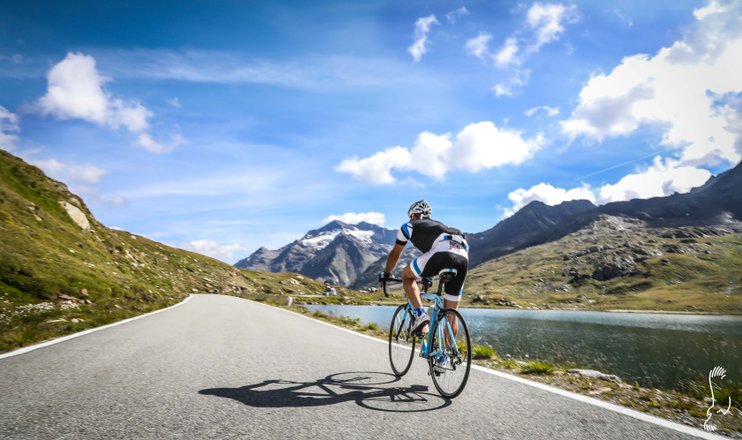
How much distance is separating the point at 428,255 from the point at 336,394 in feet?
8.72

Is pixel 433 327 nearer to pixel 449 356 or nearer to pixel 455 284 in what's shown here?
pixel 449 356

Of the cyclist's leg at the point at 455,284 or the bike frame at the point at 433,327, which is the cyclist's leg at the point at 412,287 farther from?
the cyclist's leg at the point at 455,284

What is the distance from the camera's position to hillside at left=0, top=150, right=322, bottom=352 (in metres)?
13.2

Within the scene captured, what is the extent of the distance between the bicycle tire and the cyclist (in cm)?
42

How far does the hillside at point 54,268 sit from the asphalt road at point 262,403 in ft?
14.7

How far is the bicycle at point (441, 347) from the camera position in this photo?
5.74m

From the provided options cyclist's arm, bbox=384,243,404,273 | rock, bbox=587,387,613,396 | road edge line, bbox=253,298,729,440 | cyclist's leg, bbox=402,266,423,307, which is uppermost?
cyclist's arm, bbox=384,243,404,273

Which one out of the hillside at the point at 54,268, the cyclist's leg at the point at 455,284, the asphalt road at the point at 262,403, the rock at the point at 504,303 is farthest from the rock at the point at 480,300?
the cyclist's leg at the point at 455,284

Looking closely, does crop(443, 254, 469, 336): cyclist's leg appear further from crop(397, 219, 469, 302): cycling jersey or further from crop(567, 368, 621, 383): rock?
crop(567, 368, 621, 383): rock

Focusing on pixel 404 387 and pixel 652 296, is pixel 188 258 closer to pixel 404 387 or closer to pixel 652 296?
pixel 404 387

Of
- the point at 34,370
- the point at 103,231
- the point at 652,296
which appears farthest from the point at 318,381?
the point at 652,296

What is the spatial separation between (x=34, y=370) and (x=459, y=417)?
6924 millimetres

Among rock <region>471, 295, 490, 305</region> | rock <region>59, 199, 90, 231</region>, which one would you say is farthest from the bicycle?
rock <region>471, 295, 490, 305</region>

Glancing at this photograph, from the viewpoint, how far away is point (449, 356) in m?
5.90
